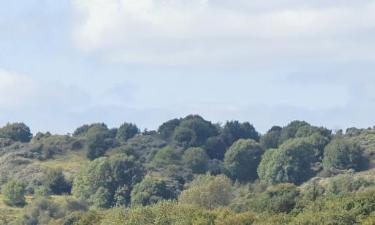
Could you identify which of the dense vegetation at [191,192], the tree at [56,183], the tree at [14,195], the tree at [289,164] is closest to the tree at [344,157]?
the dense vegetation at [191,192]

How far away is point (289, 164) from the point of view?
19438cm

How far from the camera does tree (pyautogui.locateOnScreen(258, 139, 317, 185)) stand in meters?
194

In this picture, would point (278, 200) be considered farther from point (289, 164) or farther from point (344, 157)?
point (344, 157)

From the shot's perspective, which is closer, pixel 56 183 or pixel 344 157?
pixel 56 183

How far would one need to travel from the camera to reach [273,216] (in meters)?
119

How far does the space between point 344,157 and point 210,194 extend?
35.4 m

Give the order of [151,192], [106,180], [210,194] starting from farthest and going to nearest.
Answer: [106,180], [151,192], [210,194]

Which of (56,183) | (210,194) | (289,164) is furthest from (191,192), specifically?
(289,164)

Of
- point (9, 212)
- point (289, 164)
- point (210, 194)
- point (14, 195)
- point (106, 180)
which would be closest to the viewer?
point (9, 212)

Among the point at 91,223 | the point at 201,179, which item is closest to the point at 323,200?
the point at 91,223

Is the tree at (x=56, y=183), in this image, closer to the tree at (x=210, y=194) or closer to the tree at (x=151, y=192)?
the tree at (x=151, y=192)

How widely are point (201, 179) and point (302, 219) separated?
68.4 metres

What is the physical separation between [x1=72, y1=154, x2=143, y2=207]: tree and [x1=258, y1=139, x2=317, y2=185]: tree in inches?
665

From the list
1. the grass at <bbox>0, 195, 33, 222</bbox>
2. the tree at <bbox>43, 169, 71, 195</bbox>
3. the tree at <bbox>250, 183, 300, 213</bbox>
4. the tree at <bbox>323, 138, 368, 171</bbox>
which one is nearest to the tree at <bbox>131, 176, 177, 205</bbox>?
the tree at <bbox>43, 169, 71, 195</bbox>
